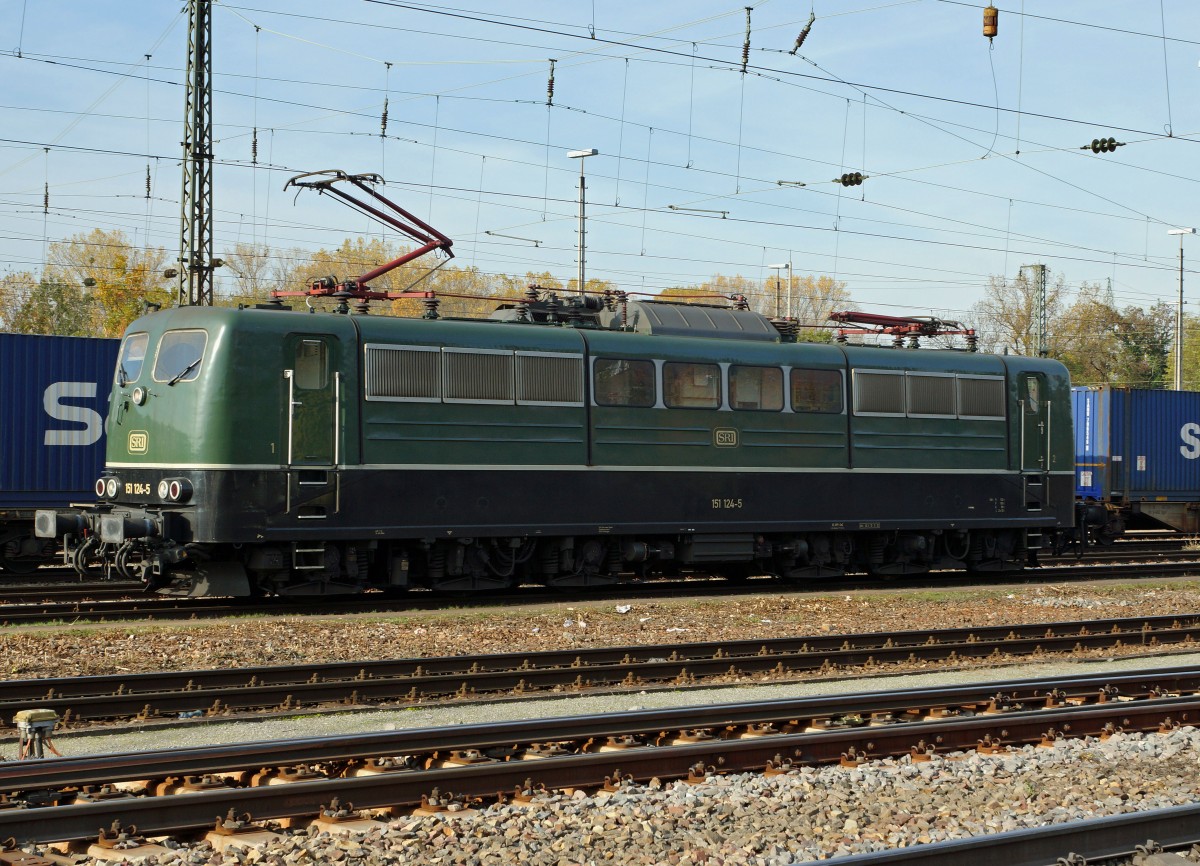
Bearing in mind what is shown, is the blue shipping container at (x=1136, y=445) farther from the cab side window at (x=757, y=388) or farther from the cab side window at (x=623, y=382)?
the cab side window at (x=623, y=382)

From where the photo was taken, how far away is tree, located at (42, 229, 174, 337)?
4788 centimetres

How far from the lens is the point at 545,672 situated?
1154cm

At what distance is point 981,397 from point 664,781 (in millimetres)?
14424

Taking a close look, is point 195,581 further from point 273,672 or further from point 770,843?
point 770,843

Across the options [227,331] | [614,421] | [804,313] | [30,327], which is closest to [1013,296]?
[804,313]

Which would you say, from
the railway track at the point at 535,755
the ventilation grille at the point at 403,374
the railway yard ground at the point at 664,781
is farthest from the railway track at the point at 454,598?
the railway track at the point at 535,755

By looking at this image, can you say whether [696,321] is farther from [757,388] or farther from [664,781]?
[664,781]

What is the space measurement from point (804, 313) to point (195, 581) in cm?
5629

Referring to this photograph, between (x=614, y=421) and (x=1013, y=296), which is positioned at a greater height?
(x=1013, y=296)

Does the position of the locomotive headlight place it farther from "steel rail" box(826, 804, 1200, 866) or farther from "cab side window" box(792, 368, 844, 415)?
"steel rail" box(826, 804, 1200, 866)

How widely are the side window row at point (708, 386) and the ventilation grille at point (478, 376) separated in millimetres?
1339

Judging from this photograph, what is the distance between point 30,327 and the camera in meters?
49.7

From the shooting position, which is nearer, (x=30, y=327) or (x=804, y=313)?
(x=30, y=327)

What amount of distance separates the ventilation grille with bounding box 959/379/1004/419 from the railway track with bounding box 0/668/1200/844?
10199 millimetres
